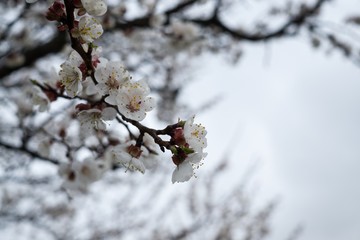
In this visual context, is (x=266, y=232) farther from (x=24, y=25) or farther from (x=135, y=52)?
(x=24, y=25)

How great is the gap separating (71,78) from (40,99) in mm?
444

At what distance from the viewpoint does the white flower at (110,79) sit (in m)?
1.30

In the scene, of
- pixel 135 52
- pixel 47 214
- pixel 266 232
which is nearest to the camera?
pixel 135 52

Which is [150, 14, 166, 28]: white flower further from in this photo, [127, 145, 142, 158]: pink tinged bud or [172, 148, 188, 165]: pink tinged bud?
[172, 148, 188, 165]: pink tinged bud

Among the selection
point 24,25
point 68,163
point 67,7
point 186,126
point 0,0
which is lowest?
point 186,126

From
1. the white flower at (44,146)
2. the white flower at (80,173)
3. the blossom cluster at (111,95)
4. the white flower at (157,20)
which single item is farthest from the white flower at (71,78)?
the white flower at (157,20)

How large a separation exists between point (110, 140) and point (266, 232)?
8.90 m

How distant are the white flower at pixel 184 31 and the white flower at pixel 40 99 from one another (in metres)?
2.44

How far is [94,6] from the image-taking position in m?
1.31

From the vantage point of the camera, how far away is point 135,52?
5328mm

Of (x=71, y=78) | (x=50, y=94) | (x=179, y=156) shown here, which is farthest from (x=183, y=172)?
(x=50, y=94)

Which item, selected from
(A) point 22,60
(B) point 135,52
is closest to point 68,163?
(A) point 22,60

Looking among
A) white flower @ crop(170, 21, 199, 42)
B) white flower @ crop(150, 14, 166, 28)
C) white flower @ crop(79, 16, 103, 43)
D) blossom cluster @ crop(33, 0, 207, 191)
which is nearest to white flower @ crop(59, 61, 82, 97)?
blossom cluster @ crop(33, 0, 207, 191)

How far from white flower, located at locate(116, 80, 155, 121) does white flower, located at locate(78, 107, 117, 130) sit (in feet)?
0.31
